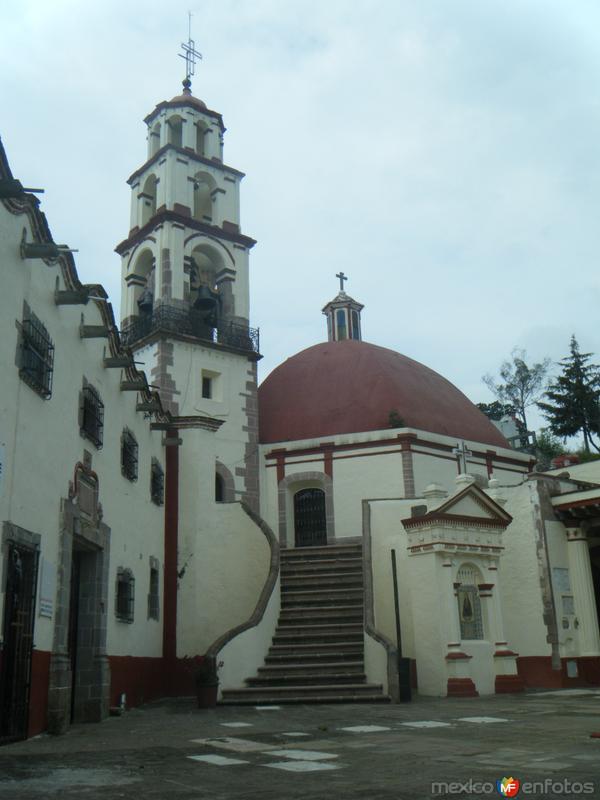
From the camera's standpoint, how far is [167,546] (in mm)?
18297

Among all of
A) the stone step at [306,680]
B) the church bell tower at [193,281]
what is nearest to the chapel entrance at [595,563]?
the stone step at [306,680]

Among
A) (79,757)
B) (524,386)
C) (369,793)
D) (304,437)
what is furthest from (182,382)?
(524,386)

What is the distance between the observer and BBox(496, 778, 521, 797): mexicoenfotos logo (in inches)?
218

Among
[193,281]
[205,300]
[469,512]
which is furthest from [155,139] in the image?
[469,512]

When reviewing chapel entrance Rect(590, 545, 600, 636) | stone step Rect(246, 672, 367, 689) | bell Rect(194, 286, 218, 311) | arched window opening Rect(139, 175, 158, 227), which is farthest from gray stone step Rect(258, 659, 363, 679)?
arched window opening Rect(139, 175, 158, 227)

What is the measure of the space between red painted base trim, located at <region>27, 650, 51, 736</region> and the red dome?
14613 mm

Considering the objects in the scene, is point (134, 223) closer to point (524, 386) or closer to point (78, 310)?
point (78, 310)

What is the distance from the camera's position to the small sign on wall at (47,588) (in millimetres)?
10188

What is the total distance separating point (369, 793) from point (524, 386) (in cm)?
4767

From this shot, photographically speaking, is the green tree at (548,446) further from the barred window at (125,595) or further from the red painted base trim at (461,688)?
the barred window at (125,595)

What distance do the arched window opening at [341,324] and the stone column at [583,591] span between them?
45.2 ft

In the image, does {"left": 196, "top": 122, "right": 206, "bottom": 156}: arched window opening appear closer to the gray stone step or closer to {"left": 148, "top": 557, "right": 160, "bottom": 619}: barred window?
{"left": 148, "top": 557, "right": 160, "bottom": 619}: barred window

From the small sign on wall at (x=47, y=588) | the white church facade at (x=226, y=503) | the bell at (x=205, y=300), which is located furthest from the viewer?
the bell at (x=205, y=300)

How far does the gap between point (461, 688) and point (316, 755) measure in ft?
27.3
